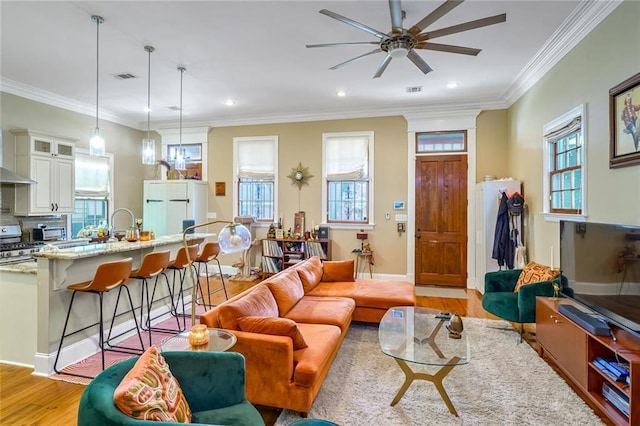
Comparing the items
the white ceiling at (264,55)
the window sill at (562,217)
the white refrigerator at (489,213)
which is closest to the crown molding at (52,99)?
the white ceiling at (264,55)

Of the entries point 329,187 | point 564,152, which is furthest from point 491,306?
point 329,187

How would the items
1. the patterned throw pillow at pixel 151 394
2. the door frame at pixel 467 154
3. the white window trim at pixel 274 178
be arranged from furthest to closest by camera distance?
the white window trim at pixel 274 178 → the door frame at pixel 467 154 → the patterned throw pillow at pixel 151 394

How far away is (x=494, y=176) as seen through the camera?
17.9 ft

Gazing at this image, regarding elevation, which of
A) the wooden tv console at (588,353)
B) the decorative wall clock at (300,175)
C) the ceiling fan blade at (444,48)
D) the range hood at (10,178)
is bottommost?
the wooden tv console at (588,353)

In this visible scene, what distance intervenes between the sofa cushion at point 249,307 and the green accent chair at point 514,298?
2.28 metres

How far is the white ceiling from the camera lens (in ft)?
9.79

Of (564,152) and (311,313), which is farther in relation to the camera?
(564,152)

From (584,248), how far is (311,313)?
7.60ft

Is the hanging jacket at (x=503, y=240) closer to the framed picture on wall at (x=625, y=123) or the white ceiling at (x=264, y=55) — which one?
the white ceiling at (x=264, y=55)

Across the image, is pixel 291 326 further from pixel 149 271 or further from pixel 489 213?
pixel 489 213

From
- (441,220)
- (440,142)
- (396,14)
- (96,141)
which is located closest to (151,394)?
(396,14)

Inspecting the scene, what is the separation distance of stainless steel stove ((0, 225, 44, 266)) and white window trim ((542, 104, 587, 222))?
6218mm

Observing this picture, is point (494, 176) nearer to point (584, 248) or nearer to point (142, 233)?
point (584, 248)

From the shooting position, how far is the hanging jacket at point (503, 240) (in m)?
4.62
